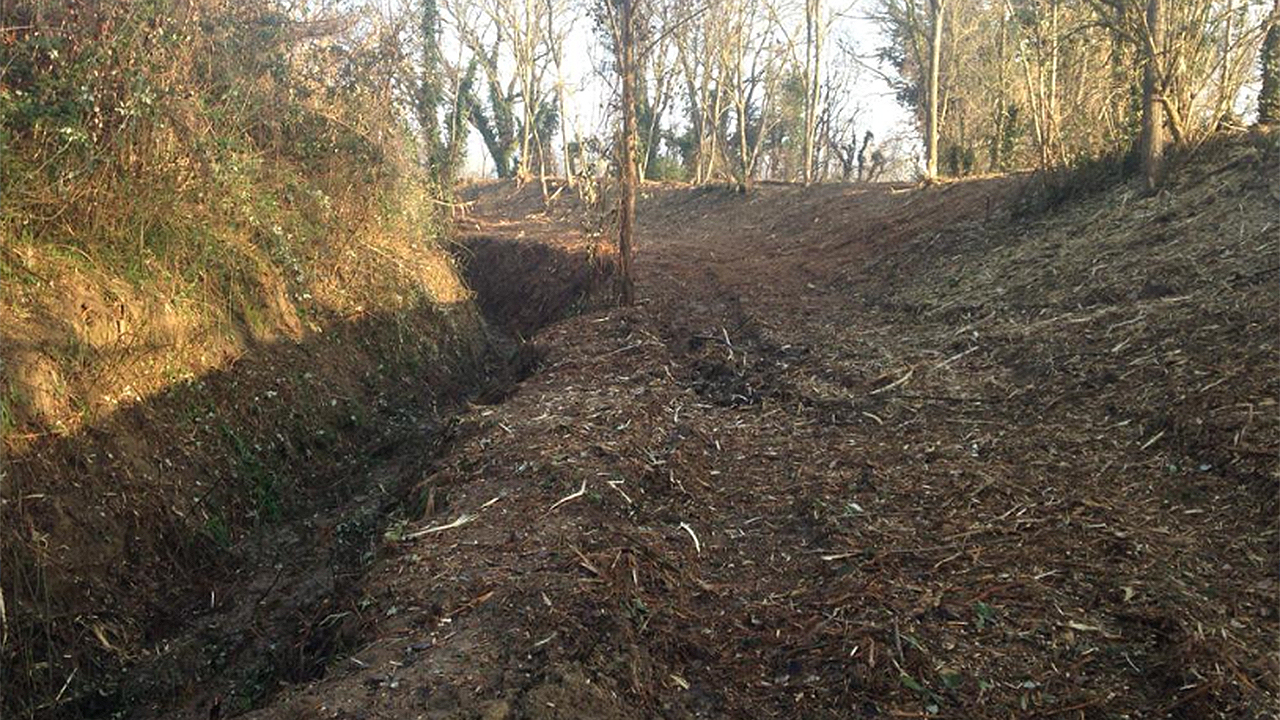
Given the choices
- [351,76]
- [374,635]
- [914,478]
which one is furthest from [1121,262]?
[351,76]

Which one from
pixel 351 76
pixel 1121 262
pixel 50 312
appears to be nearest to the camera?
pixel 50 312

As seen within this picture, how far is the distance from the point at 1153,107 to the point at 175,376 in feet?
30.6

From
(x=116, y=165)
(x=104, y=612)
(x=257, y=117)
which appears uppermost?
(x=257, y=117)

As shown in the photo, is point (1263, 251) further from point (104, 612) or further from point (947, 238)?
point (104, 612)

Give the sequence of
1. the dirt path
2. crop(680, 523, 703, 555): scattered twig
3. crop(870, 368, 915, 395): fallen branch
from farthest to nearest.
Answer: crop(870, 368, 915, 395): fallen branch < crop(680, 523, 703, 555): scattered twig < the dirt path

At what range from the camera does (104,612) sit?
14.7 feet

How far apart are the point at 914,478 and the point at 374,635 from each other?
304cm

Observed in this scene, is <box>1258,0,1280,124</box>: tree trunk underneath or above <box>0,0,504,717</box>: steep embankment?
above

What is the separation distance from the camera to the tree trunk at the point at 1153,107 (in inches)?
323

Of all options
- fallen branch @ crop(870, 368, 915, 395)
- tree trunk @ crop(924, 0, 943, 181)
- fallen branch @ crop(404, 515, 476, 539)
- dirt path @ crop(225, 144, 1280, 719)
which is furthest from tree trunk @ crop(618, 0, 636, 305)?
tree trunk @ crop(924, 0, 943, 181)

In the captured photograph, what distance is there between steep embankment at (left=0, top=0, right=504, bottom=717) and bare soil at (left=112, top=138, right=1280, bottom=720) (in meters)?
0.61

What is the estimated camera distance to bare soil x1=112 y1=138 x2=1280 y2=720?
309cm

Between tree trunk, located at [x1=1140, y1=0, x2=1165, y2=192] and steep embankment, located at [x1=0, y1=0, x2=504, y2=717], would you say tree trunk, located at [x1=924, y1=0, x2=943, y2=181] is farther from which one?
steep embankment, located at [x1=0, y1=0, x2=504, y2=717]

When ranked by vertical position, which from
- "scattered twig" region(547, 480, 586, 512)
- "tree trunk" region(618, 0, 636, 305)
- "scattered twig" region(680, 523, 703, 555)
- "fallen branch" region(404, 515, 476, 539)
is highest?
"tree trunk" region(618, 0, 636, 305)
